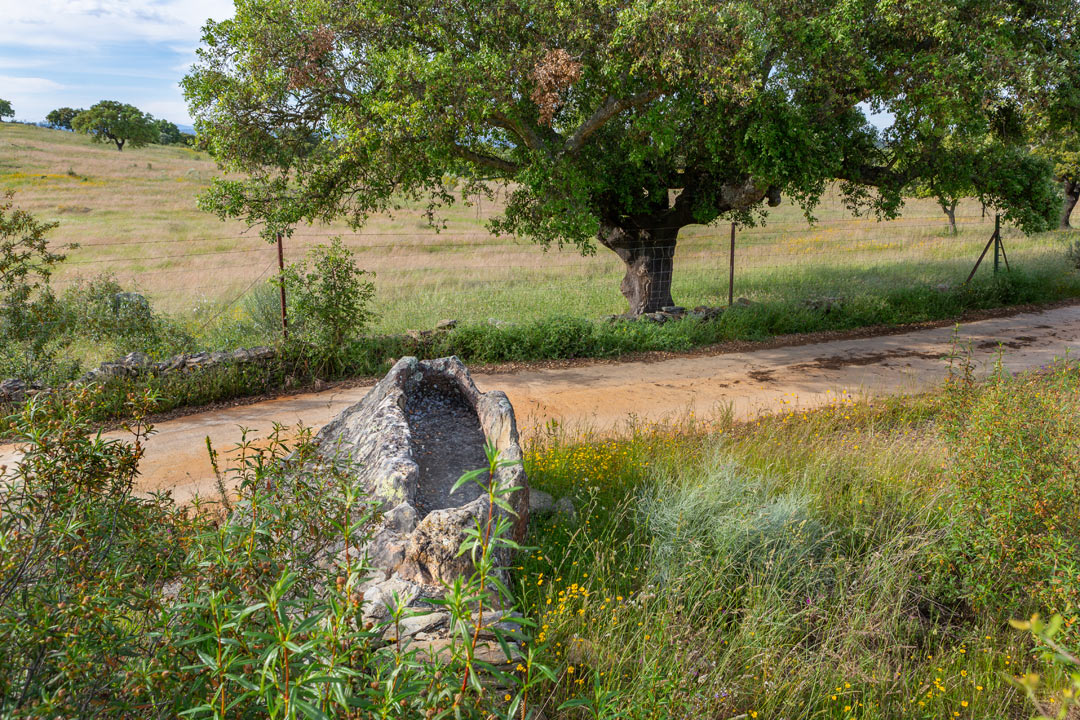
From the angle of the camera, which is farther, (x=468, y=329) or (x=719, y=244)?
(x=719, y=244)

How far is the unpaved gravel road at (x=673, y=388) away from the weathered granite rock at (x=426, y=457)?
166cm

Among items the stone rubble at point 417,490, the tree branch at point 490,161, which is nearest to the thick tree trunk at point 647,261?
the tree branch at point 490,161

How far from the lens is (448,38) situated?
10.7 metres

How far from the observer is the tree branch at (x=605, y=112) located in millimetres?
11086

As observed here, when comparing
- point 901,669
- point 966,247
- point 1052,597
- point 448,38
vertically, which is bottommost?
point 901,669

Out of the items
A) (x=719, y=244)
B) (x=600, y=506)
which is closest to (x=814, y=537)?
(x=600, y=506)

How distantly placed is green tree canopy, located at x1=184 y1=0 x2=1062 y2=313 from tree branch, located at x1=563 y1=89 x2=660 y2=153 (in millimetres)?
37

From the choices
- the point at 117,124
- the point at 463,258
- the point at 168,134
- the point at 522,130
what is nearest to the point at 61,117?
the point at 168,134

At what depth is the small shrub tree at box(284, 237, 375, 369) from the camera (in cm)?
1036

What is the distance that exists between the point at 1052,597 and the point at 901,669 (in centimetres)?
97

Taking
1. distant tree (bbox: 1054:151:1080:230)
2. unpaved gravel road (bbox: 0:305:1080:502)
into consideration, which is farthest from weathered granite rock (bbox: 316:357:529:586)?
distant tree (bbox: 1054:151:1080:230)

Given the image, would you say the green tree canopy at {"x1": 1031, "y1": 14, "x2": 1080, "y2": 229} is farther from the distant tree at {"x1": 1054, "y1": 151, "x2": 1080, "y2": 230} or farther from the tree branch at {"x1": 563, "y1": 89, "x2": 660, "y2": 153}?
the distant tree at {"x1": 1054, "y1": 151, "x2": 1080, "y2": 230}

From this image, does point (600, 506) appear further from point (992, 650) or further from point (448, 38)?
point (448, 38)

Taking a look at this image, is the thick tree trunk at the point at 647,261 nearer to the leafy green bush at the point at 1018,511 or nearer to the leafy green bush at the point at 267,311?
the leafy green bush at the point at 267,311
